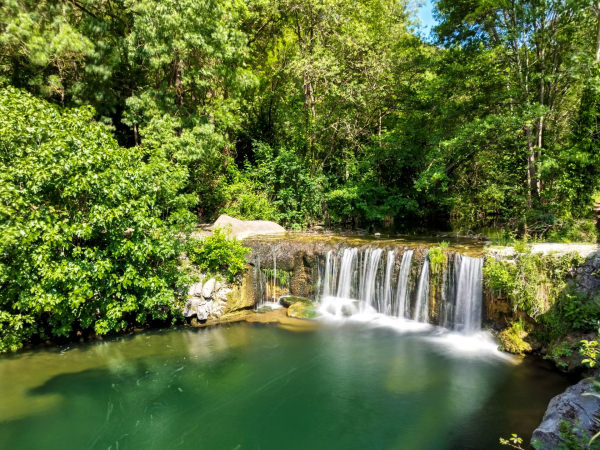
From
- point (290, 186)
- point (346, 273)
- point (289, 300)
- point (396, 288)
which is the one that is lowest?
point (289, 300)

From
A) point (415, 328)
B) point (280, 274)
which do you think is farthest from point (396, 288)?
point (280, 274)

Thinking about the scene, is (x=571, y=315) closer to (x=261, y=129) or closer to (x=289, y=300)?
(x=289, y=300)

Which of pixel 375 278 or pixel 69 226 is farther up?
pixel 69 226

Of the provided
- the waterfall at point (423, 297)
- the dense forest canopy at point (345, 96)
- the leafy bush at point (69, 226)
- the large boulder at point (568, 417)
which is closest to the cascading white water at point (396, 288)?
the waterfall at point (423, 297)

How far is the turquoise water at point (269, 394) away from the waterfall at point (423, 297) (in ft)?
3.28

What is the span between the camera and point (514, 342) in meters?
7.97

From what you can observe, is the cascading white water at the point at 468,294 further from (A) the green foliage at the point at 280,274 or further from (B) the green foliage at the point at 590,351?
(A) the green foliage at the point at 280,274

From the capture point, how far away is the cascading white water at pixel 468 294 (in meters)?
8.87

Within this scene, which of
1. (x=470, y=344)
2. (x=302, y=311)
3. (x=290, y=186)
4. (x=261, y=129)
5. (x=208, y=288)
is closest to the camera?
(x=470, y=344)

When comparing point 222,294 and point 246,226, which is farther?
point 246,226

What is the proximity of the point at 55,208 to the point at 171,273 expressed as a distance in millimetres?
3105

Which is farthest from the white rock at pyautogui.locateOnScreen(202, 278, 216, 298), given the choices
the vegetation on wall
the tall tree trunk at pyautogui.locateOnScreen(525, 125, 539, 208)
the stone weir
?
the tall tree trunk at pyautogui.locateOnScreen(525, 125, 539, 208)

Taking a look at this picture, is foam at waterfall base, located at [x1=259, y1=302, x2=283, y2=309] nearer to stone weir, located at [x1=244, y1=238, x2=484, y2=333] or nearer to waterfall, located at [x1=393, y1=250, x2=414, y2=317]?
stone weir, located at [x1=244, y1=238, x2=484, y2=333]

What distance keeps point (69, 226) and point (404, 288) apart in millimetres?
8505
